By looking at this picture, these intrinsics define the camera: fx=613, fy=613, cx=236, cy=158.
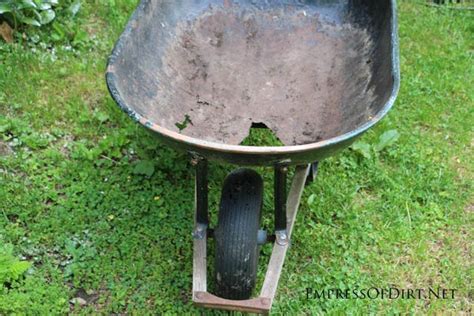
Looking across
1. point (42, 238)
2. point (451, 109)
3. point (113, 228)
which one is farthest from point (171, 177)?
point (451, 109)

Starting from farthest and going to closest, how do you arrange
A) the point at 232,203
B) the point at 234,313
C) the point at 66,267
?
the point at 66,267, the point at 234,313, the point at 232,203

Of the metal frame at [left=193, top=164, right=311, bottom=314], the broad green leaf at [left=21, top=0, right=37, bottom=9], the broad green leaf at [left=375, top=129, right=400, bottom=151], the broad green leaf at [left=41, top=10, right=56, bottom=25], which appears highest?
the broad green leaf at [left=21, top=0, right=37, bottom=9]

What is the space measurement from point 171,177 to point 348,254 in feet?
3.55

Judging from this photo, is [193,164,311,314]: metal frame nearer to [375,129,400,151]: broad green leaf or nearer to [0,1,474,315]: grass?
[0,1,474,315]: grass

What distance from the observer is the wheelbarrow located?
101 inches

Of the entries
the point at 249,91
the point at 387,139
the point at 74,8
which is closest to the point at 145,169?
the point at 249,91

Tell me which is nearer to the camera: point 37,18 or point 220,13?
point 220,13

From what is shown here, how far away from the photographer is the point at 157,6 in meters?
3.13

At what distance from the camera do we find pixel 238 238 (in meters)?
2.57

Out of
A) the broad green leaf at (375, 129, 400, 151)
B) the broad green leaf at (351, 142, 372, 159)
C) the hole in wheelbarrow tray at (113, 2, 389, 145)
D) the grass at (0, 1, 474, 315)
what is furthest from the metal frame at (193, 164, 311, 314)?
the broad green leaf at (375, 129, 400, 151)

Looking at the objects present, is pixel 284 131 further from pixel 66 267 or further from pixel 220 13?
pixel 66 267

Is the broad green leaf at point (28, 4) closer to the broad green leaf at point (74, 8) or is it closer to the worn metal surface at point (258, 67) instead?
the broad green leaf at point (74, 8)

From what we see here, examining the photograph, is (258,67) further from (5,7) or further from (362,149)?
(5,7)

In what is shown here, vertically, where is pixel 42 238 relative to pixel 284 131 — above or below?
below
